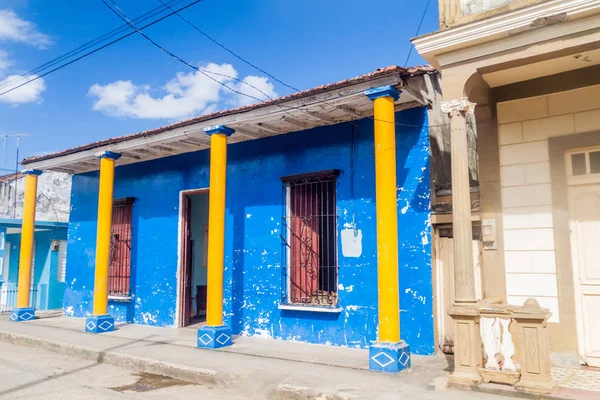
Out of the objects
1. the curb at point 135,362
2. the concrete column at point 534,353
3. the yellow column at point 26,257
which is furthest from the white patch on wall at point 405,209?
the yellow column at point 26,257

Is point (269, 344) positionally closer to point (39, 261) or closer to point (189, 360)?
point (189, 360)

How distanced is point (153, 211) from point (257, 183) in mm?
2795

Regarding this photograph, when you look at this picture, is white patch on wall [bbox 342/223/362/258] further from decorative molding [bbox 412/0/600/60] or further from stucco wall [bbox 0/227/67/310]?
stucco wall [bbox 0/227/67/310]

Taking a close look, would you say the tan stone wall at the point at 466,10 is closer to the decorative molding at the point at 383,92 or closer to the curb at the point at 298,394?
the decorative molding at the point at 383,92

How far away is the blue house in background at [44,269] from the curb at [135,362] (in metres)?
5.18

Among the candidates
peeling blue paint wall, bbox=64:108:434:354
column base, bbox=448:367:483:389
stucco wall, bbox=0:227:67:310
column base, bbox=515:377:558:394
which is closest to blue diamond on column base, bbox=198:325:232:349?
peeling blue paint wall, bbox=64:108:434:354

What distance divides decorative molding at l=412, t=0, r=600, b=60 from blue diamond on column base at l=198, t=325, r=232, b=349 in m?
4.93

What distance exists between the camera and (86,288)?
11.7 meters

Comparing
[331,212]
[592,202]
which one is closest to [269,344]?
[331,212]

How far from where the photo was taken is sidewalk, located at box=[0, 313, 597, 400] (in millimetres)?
Answer: 5293

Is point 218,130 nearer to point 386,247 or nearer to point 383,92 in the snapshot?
point 383,92

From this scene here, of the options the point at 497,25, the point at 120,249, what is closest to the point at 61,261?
the point at 120,249

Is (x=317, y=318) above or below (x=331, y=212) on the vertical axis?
below

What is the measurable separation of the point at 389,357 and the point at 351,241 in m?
2.25
